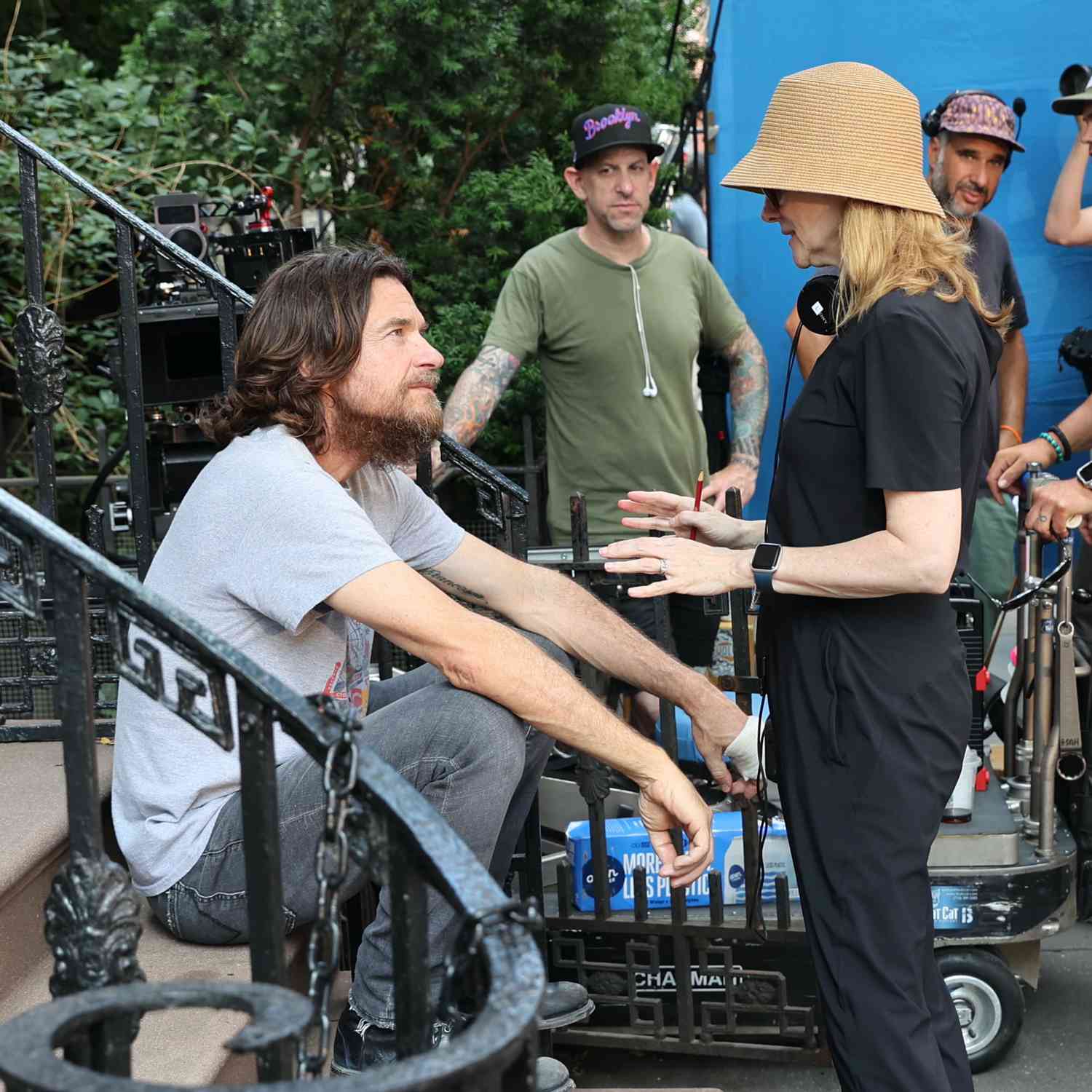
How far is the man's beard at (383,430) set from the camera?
9.28 feet

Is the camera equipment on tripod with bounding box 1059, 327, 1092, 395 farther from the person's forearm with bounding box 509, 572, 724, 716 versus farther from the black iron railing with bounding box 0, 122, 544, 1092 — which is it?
the black iron railing with bounding box 0, 122, 544, 1092

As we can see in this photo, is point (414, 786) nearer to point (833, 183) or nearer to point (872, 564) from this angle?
point (872, 564)

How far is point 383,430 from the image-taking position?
9.33 feet

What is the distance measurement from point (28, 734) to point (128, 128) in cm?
414

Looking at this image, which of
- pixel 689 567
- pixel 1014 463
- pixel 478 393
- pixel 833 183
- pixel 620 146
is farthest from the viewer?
pixel 620 146

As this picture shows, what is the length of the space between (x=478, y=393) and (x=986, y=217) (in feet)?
6.22

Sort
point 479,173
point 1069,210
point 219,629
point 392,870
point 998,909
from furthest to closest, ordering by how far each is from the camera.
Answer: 1. point 479,173
2. point 1069,210
3. point 998,909
4. point 219,629
5. point 392,870

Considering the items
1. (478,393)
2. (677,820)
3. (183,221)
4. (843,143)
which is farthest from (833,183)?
(183,221)

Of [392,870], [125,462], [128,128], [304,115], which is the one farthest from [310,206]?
[392,870]

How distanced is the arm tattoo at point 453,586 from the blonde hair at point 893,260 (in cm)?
110

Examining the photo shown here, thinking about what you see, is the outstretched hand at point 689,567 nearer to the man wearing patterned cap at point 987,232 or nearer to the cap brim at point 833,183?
the cap brim at point 833,183

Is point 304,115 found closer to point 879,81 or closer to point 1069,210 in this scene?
point 1069,210

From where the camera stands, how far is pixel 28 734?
3557 millimetres

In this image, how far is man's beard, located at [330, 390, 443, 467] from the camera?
2828mm
